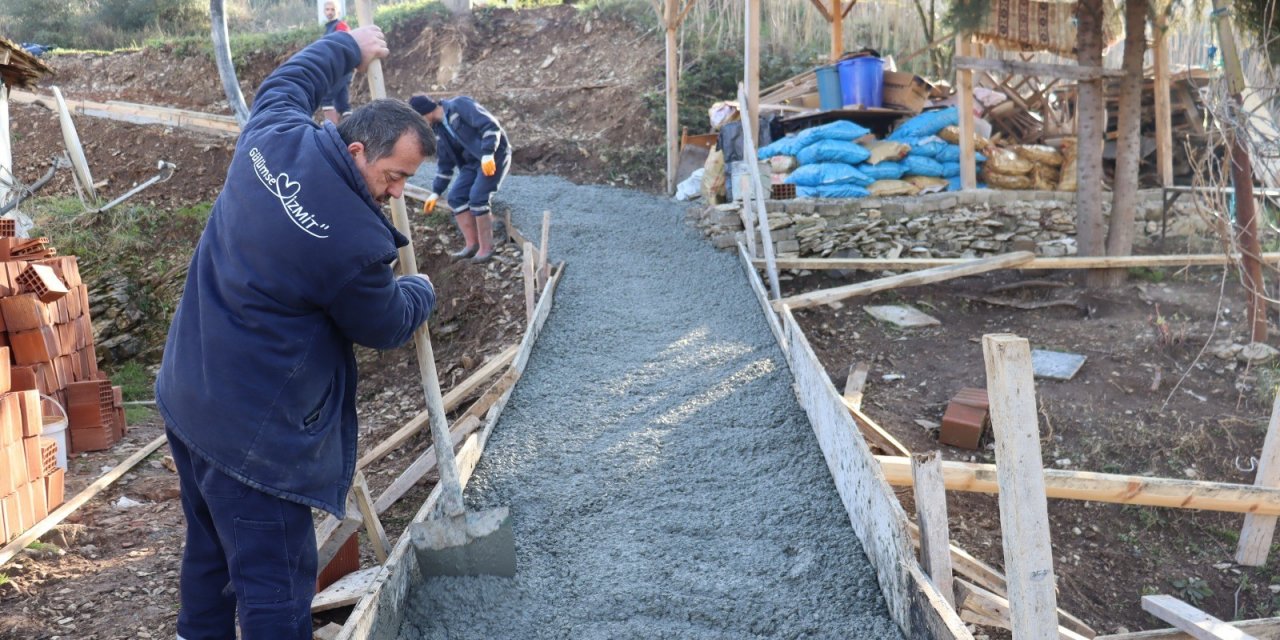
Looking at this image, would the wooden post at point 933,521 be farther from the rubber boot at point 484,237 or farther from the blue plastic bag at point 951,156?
the blue plastic bag at point 951,156

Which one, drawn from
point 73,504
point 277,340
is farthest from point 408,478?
point 277,340

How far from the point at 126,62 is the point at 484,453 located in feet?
56.0

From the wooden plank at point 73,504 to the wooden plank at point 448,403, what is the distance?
141 centimetres

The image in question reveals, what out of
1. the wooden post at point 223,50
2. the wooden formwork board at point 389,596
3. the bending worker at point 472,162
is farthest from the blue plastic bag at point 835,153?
the wooden formwork board at point 389,596

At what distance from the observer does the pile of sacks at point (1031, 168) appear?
897 centimetres

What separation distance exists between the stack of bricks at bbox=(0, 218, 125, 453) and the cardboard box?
25.5ft

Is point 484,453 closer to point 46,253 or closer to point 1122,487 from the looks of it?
point 1122,487

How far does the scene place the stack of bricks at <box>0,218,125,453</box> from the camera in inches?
223

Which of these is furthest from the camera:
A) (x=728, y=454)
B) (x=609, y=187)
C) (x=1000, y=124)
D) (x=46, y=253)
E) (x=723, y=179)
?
(x=609, y=187)

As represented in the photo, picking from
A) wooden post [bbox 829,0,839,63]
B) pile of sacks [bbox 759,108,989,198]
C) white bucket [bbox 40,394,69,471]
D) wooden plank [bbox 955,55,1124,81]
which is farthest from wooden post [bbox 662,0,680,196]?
white bucket [bbox 40,394,69,471]

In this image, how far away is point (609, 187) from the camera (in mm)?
11656

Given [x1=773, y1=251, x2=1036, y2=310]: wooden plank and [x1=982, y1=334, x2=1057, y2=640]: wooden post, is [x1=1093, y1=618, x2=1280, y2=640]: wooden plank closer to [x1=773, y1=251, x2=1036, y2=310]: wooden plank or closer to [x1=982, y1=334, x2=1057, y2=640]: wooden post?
[x1=982, y1=334, x2=1057, y2=640]: wooden post

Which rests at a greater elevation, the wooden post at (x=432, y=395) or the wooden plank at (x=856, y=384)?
the wooden post at (x=432, y=395)

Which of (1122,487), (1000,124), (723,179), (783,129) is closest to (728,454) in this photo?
(1122,487)
